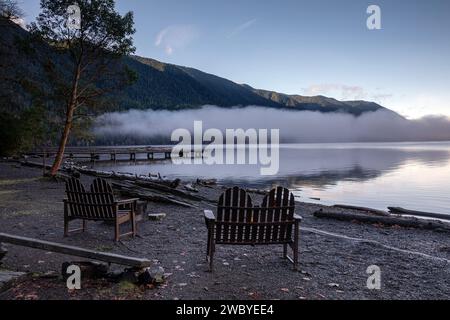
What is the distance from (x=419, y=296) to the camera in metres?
5.11

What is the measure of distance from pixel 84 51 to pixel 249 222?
20.8 metres

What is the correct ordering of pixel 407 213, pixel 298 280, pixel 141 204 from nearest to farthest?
pixel 298 280, pixel 141 204, pixel 407 213

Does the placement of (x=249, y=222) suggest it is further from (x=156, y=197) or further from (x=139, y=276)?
(x=156, y=197)

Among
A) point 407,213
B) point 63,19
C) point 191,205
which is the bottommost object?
point 407,213

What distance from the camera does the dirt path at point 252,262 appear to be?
196 inches

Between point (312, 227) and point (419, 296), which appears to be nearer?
point (419, 296)

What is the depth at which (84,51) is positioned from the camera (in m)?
22.5

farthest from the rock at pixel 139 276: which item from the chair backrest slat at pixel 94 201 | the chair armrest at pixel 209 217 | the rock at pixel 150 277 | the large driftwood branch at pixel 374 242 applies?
the large driftwood branch at pixel 374 242

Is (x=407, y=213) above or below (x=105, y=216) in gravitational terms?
below

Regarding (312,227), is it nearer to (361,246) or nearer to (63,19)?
(361,246)

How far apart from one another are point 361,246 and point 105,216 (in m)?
6.10

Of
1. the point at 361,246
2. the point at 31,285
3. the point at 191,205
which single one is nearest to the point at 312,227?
the point at 361,246

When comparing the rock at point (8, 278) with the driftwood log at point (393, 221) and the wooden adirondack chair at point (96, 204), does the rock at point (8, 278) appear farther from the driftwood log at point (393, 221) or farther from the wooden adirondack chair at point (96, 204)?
the driftwood log at point (393, 221)
